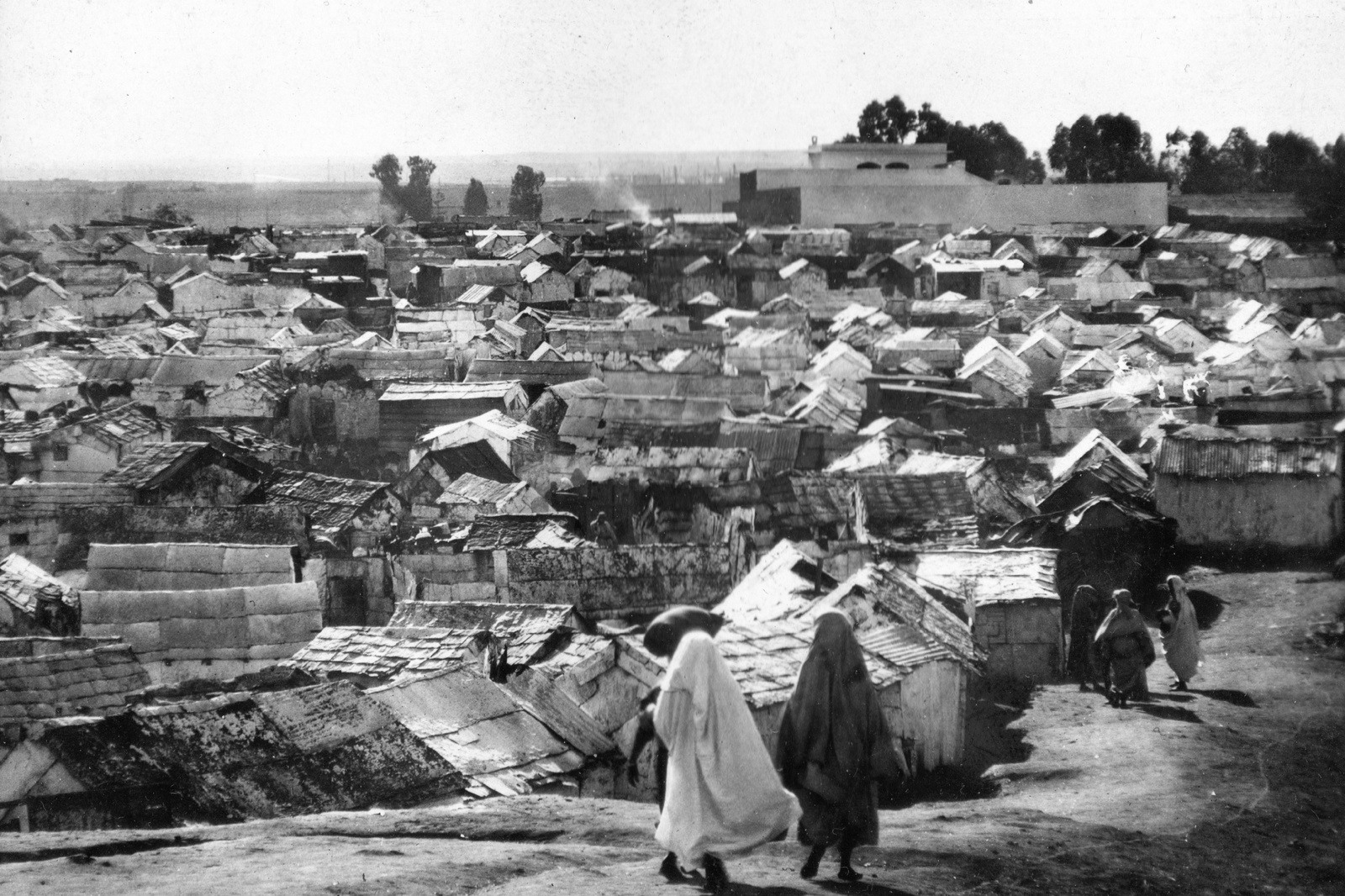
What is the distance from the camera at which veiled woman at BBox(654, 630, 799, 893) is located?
15.5ft

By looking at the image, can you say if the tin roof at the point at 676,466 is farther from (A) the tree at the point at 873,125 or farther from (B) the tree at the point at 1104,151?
(A) the tree at the point at 873,125

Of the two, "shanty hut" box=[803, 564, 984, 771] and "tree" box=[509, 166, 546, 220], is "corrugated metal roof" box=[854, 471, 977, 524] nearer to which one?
"shanty hut" box=[803, 564, 984, 771]

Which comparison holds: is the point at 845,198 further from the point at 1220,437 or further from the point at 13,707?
the point at 13,707

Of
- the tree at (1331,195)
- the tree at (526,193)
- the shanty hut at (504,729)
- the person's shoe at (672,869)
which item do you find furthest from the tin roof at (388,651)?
the tree at (526,193)

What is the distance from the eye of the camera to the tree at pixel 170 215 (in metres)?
48.9

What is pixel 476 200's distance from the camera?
4231 centimetres

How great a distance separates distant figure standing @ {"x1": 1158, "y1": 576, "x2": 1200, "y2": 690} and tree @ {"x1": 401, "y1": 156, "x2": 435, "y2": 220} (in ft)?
79.7

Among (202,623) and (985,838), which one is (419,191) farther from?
(985,838)

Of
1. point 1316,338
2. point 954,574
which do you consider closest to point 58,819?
point 954,574

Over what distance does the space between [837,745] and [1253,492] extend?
13.3 meters

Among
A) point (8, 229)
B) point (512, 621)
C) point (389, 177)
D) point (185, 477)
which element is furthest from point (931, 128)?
point (512, 621)

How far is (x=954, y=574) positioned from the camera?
13719 millimetres

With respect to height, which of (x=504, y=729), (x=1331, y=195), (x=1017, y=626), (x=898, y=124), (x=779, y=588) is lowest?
(x=1017, y=626)

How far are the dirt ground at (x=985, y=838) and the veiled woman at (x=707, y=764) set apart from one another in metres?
0.19
